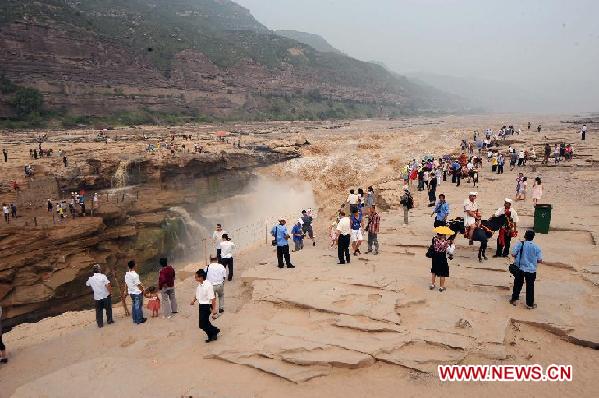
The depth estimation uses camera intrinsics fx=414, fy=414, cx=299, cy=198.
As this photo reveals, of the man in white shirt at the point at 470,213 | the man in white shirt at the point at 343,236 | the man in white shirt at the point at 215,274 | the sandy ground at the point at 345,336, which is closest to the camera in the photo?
the sandy ground at the point at 345,336

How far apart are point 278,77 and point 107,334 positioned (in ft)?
328

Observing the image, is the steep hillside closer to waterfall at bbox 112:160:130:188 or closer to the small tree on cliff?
the small tree on cliff

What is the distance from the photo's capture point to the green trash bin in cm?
1129

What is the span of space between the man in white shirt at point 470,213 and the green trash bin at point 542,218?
8.46 feet

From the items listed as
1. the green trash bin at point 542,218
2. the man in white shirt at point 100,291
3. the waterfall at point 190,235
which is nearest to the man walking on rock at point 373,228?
the green trash bin at point 542,218

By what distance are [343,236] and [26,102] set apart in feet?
175

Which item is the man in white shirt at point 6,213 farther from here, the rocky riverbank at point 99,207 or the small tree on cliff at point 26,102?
the small tree on cliff at point 26,102

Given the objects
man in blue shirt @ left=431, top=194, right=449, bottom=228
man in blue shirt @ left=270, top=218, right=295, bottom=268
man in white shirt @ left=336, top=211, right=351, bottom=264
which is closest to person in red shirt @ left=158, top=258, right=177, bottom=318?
man in blue shirt @ left=270, top=218, right=295, bottom=268

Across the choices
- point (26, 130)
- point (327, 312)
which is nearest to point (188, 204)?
point (327, 312)

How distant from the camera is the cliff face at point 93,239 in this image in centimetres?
1900

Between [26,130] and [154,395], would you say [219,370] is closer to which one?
[154,395]

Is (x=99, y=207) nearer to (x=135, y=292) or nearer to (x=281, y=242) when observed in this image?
(x=281, y=242)

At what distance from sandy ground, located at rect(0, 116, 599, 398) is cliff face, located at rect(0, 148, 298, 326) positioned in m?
9.23

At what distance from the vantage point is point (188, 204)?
28.9 m
